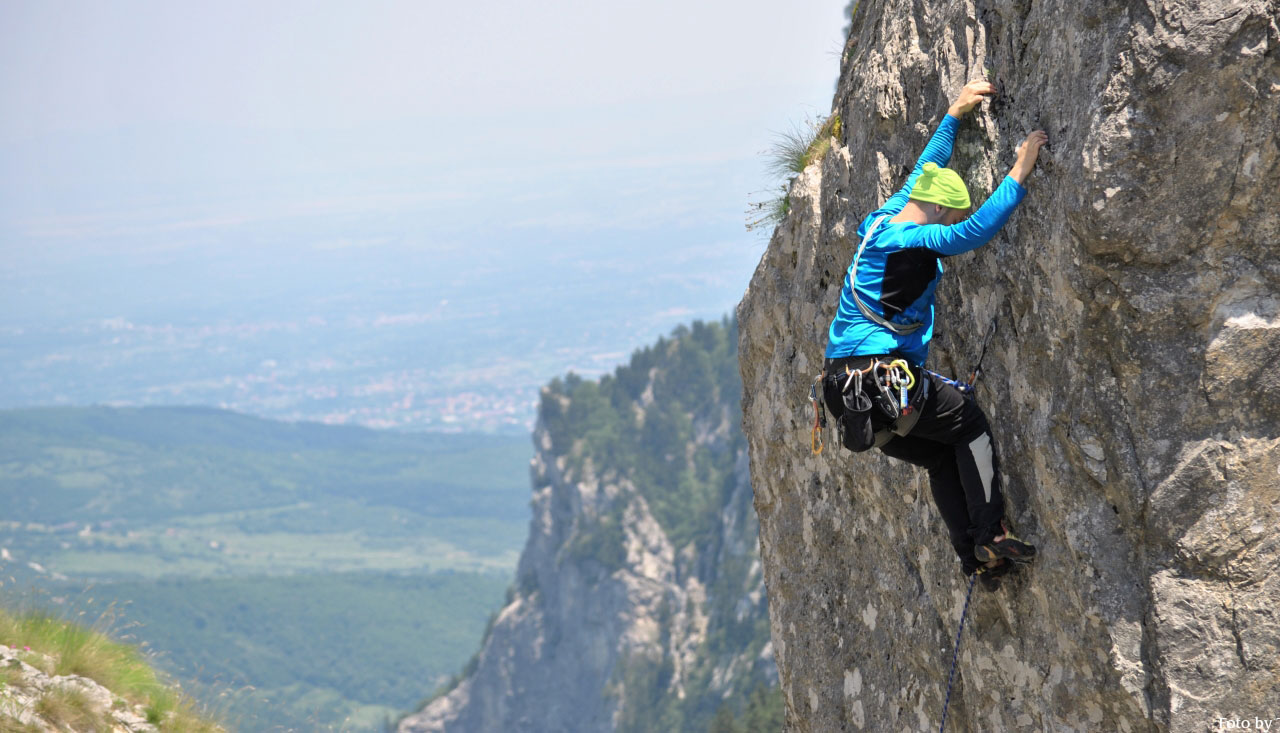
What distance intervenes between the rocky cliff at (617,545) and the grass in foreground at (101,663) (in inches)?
4732

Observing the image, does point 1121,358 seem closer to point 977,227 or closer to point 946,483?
point 977,227

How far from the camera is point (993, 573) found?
5836 millimetres

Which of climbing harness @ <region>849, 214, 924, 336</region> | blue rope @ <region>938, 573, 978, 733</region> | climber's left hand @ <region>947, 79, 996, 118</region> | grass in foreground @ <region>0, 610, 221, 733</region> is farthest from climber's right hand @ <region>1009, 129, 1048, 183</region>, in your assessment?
grass in foreground @ <region>0, 610, 221, 733</region>

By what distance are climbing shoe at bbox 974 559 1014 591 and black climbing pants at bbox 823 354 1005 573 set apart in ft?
0.22

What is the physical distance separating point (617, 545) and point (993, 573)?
14036 centimetres

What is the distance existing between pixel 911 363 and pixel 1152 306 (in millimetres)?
1389

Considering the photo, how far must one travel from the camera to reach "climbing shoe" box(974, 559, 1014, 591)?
5781 mm

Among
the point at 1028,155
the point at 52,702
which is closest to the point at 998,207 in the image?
the point at 1028,155

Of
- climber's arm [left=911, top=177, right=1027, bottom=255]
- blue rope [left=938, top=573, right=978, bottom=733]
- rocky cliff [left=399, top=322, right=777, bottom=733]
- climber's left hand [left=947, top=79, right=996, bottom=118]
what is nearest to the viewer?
climber's arm [left=911, top=177, right=1027, bottom=255]

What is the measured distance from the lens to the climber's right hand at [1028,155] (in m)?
5.31

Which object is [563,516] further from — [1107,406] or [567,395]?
[1107,406]

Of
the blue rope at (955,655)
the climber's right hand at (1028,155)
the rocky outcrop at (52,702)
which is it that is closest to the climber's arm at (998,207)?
the climber's right hand at (1028,155)

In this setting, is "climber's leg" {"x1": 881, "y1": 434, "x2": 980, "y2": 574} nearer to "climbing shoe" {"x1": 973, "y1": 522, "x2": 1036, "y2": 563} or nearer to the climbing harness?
"climbing shoe" {"x1": 973, "y1": 522, "x2": 1036, "y2": 563}

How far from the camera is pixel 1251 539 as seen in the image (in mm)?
4824
